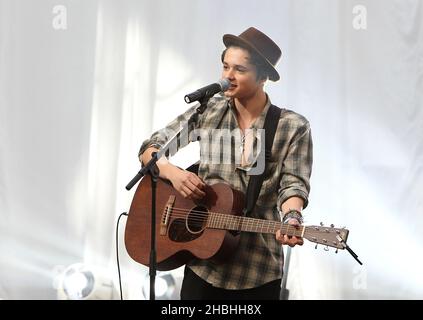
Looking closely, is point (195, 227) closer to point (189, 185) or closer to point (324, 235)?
point (189, 185)

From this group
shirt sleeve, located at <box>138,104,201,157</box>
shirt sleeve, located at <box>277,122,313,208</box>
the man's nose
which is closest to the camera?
shirt sleeve, located at <box>277,122,313,208</box>

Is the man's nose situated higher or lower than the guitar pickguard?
higher

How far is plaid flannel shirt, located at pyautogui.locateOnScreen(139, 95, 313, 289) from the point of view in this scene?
271cm

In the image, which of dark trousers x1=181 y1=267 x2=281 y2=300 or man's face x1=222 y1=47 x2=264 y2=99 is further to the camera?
man's face x1=222 y1=47 x2=264 y2=99

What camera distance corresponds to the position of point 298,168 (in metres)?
2.72

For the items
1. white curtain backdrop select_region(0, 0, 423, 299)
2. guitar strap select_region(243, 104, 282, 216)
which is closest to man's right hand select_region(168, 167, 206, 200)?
guitar strap select_region(243, 104, 282, 216)

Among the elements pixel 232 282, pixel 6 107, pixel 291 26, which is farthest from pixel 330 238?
pixel 6 107

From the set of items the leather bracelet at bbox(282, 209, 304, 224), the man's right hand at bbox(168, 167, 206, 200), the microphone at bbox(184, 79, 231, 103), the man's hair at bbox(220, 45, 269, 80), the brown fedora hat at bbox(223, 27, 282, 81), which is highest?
the brown fedora hat at bbox(223, 27, 282, 81)

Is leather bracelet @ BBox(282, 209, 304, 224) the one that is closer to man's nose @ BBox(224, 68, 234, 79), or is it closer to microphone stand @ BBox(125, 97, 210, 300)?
microphone stand @ BBox(125, 97, 210, 300)

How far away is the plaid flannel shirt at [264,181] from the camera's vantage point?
2.71m

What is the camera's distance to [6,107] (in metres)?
4.43

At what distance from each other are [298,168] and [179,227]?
614 millimetres

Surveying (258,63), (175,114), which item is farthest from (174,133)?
(175,114)

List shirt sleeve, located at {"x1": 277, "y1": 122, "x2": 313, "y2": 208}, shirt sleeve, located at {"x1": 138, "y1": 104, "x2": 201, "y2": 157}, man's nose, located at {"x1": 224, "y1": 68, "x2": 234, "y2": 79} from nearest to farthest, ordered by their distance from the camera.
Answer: shirt sleeve, located at {"x1": 277, "y1": 122, "x2": 313, "y2": 208} < man's nose, located at {"x1": 224, "y1": 68, "x2": 234, "y2": 79} < shirt sleeve, located at {"x1": 138, "y1": 104, "x2": 201, "y2": 157}
